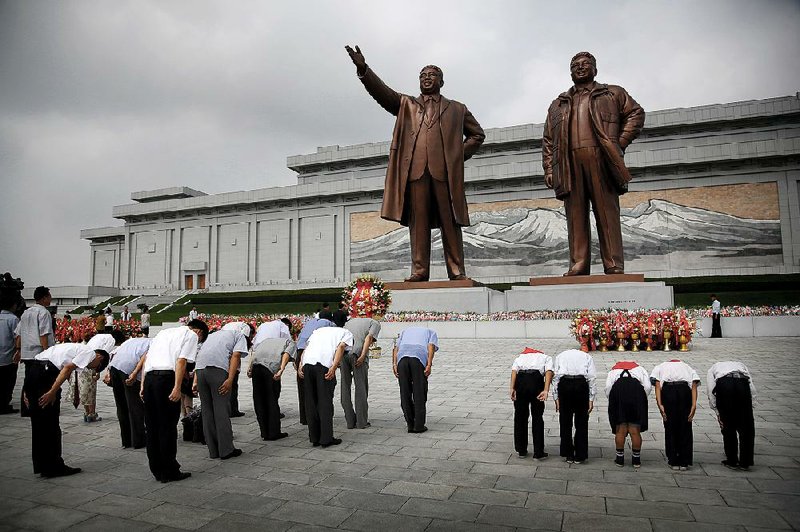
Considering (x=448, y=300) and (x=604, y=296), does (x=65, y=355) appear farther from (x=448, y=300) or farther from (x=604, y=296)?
(x=604, y=296)

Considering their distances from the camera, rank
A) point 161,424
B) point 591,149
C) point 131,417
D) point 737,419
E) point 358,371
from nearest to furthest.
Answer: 1. point 737,419
2. point 161,424
3. point 131,417
4. point 358,371
5. point 591,149

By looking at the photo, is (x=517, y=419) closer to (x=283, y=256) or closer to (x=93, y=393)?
(x=93, y=393)

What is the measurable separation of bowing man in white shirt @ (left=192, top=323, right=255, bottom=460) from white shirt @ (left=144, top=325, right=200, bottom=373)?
18.9 inches

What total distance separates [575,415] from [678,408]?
2.78 feet

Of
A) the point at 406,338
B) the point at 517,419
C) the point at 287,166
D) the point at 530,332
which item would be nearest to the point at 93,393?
the point at 406,338

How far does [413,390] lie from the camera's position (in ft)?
20.6

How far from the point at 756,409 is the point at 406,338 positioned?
4.34 meters

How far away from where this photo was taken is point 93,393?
7.35m

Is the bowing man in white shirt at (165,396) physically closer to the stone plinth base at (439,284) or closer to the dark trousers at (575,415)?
the dark trousers at (575,415)

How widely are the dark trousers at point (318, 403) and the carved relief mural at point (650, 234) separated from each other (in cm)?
2928

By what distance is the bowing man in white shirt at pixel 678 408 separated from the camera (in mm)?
4559

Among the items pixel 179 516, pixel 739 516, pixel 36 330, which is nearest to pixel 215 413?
pixel 179 516

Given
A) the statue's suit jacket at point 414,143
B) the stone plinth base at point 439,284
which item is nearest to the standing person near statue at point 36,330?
the statue's suit jacket at point 414,143

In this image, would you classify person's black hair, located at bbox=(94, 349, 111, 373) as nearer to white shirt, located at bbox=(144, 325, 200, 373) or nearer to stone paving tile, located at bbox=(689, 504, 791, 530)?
white shirt, located at bbox=(144, 325, 200, 373)
